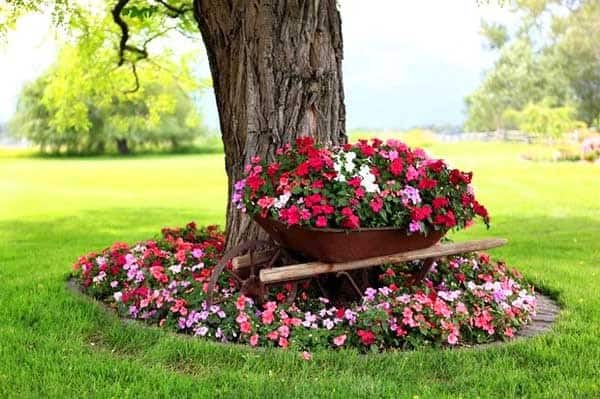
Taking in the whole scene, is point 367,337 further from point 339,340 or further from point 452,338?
point 452,338

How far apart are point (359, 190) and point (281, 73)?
1.17m

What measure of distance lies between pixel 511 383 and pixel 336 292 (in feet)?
4.76

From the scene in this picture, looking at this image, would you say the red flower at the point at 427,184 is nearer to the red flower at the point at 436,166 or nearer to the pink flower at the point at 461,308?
the red flower at the point at 436,166

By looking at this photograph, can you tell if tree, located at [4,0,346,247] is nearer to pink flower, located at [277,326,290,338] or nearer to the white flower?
Result: the white flower

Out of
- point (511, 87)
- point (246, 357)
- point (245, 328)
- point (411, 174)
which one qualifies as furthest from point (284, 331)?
point (511, 87)

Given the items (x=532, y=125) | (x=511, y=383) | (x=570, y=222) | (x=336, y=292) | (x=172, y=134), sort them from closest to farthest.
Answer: (x=511, y=383), (x=336, y=292), (x=570, y=222), (x=532, y=125), (x=172, y=134)

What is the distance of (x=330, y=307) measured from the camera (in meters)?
4.59

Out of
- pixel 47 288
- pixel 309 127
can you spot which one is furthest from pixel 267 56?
pixel 47 288

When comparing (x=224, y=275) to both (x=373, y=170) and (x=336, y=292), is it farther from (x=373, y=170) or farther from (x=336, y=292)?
(x=373, y=170)

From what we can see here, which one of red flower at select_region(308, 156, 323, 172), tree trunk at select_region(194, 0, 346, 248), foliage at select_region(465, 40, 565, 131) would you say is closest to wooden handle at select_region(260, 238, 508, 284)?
red flower at select_region(308, 156, 323, 172)

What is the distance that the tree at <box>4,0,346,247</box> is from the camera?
493 cm

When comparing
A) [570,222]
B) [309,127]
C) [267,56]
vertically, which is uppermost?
[267,56]

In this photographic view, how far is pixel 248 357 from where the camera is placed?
385cm

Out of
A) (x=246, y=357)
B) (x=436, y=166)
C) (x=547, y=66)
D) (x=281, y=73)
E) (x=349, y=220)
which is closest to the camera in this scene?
(x=246, y=357)
